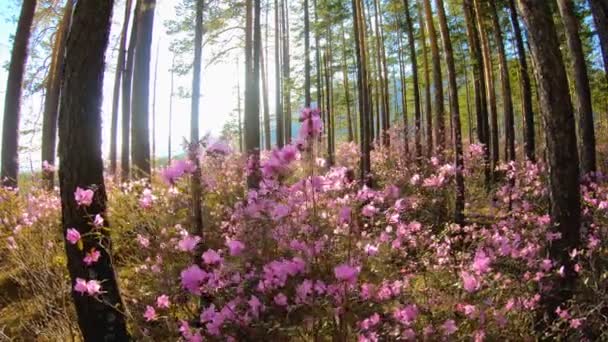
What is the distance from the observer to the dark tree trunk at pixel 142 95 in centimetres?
936

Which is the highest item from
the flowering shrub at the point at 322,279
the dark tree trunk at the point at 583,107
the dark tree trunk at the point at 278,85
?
the dark tree trunk at the point at 278,85

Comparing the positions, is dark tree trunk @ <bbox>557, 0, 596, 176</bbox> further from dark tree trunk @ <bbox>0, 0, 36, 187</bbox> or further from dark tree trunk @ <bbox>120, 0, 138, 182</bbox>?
dark tree trunk @ <bbox>120, 0, 138, 182</bbox>

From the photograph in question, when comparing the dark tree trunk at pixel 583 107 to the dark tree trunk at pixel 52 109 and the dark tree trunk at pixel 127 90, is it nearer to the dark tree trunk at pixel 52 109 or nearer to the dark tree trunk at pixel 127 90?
the dark tree trunk at pixel 127 90

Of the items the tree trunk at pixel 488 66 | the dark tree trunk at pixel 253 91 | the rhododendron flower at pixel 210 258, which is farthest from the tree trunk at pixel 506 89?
the rhododendron flower at pixel 210 258

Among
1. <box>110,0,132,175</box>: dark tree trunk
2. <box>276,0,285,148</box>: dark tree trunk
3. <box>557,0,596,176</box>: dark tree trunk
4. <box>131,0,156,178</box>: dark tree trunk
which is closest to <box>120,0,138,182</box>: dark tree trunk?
<box>110,0,132,175</box>: dark tree trunk

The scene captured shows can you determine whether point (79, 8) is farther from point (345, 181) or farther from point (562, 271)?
point (562, 271)

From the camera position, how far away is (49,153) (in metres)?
11.0

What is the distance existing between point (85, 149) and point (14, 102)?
6494mm

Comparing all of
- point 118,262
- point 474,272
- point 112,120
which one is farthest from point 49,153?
point 474,272

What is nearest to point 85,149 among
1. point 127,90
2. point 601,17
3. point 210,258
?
point 210,258

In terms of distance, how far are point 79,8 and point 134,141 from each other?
6.24 meters

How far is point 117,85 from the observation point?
1534 cm

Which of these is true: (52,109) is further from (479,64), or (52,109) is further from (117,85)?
(479,64)

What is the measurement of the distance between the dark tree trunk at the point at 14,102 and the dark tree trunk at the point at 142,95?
1994 millimetres
